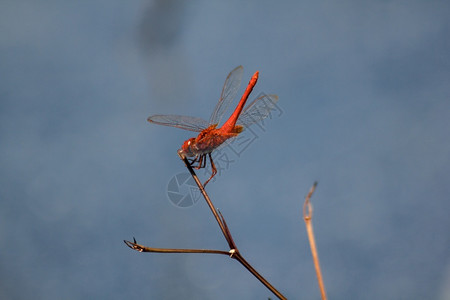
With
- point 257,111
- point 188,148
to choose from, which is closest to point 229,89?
point 257,111

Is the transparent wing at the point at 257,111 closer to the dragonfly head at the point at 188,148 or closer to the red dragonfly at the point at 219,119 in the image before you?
the red dragonfly at the point at 219,119

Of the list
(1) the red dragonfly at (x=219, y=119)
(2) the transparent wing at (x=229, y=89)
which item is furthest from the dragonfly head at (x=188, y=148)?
(2) the transparent wing at (x=229, y=89)

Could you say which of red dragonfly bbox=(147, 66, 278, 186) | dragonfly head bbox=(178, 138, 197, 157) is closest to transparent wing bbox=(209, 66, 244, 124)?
red dragonfly bbox=(147, 66, 278, 186)

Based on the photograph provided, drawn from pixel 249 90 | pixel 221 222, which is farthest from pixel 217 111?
pixel 221 222

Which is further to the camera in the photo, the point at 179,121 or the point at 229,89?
the point at 229,89

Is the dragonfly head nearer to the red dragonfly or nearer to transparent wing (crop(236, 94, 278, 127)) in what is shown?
the red dragonfly

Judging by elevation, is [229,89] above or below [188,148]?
above

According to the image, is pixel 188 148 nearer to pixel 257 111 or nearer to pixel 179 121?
pixel 179 121

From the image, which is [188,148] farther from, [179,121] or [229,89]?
[229,89]
